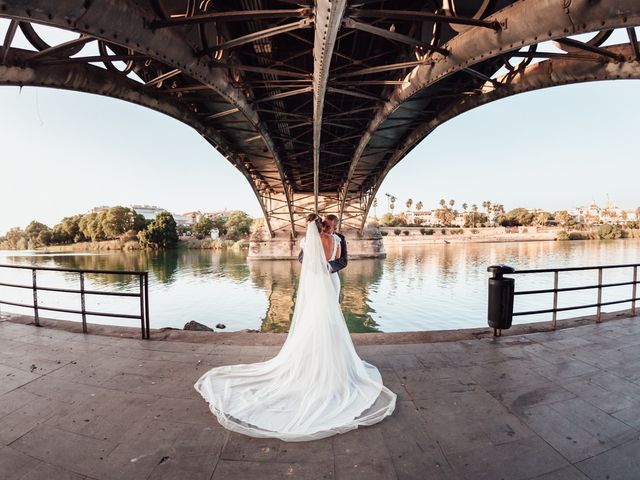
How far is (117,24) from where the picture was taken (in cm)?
421

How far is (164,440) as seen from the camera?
2.44 meters

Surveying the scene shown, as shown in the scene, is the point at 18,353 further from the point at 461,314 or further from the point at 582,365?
the point at 461,314

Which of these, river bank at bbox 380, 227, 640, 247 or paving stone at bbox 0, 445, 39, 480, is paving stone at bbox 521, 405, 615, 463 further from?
river bank at bbox 380, 227, 640, 247

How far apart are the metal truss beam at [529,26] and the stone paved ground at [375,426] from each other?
403 cm

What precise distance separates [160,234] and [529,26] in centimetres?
5897

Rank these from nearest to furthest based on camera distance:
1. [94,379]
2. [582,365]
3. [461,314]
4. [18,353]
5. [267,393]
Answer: [267,393], [94,379], [582,365], [18,353], [461,314]

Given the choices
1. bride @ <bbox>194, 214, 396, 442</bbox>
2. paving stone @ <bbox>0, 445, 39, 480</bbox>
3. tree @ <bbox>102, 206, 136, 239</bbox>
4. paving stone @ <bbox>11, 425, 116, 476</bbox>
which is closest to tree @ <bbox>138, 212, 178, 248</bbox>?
tree @ <bbox>102, 206, 136, 239</bbox>

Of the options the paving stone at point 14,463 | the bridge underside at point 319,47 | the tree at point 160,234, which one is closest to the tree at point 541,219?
the tree at point 160,234

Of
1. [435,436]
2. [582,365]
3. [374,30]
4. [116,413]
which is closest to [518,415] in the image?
[435,436]

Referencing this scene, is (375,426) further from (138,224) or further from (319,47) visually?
(138,224)

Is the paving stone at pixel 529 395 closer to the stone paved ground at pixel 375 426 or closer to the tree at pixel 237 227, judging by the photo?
the stone paved ground at pixel 375 426

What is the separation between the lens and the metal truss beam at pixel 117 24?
10.8ft

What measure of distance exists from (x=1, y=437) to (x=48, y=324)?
3.51 m

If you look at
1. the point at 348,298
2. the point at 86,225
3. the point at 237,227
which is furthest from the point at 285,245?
the point at 86,225
